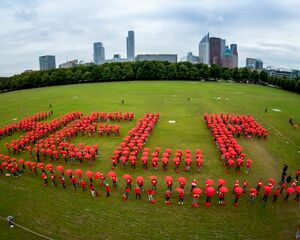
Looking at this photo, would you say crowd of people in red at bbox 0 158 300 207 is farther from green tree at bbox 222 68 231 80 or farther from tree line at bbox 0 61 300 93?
green tree at bbox 222 68 231 80

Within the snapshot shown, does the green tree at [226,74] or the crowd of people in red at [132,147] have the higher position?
the green tree at [226,74]

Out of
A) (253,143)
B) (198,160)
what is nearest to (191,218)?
(198,160)

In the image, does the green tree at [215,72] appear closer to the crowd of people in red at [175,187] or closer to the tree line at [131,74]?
the tree line at [131,74]

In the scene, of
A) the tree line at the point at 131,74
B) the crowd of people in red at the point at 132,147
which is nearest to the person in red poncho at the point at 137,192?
the crowd of people in red at the point at 132,147

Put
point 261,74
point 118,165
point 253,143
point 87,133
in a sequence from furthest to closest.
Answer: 1. point 261,74
2. point 87,133
3. point 253,143
4. point 118,165

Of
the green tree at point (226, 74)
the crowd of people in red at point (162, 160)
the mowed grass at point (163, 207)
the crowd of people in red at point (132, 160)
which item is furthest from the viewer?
the green tree at point (226, 74)

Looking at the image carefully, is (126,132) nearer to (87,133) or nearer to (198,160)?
(87,133)

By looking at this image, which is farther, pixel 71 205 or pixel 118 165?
pixel 118 165

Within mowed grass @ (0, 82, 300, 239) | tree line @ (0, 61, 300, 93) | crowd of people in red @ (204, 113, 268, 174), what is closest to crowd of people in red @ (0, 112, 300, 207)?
crowd of people in red @ (204, 113, 268, 174)
